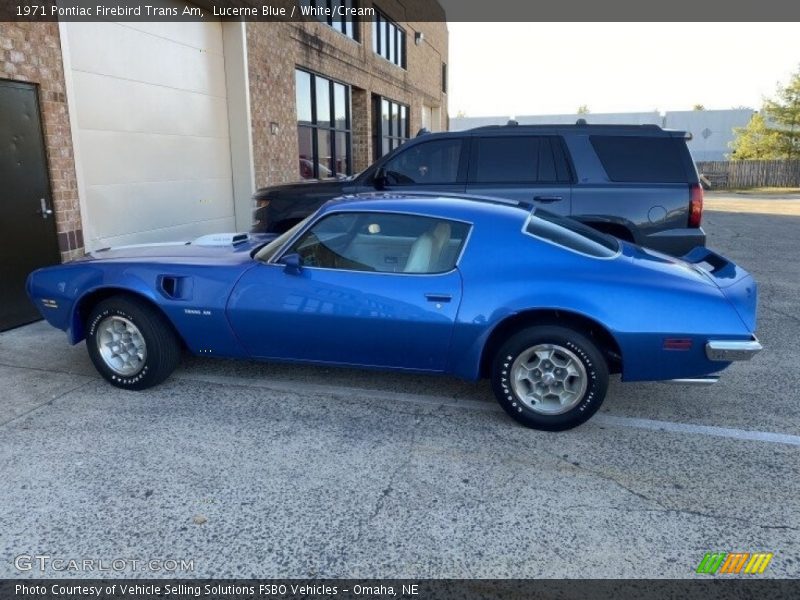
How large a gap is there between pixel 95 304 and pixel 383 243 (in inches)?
88.2

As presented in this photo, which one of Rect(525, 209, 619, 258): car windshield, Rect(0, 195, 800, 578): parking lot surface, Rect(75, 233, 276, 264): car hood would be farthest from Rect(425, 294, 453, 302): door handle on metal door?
Rect(75, 233, 276, 264): car hood

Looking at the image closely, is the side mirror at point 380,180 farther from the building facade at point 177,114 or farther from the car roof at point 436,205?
the building facade at point 177,114

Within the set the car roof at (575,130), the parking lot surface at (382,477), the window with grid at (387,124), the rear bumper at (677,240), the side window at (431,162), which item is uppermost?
the window with grid at (387,124)

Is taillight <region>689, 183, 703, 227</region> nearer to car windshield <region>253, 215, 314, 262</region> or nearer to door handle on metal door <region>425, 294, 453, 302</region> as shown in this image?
door handle on metal door <region>425, 294, 453, 302</region>

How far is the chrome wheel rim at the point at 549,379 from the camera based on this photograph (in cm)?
372

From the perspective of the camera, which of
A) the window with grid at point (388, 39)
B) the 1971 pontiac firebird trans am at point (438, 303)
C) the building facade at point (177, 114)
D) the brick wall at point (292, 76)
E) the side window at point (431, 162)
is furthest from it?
the window with grid at point (388, 39)

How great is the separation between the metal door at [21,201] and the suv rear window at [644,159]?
5.78 meters

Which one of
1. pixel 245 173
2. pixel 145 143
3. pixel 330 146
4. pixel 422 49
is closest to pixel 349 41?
pixel 330 146

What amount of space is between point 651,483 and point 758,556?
2.13 feet

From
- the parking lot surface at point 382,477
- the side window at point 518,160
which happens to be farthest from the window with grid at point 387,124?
the parking lot surface at point 382,477

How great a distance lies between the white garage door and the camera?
24.0 ft

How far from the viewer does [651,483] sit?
3.28m

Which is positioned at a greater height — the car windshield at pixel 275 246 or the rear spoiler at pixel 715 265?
the car windshield at pixel 275 246

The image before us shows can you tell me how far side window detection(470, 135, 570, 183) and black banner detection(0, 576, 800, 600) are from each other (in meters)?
4.49
